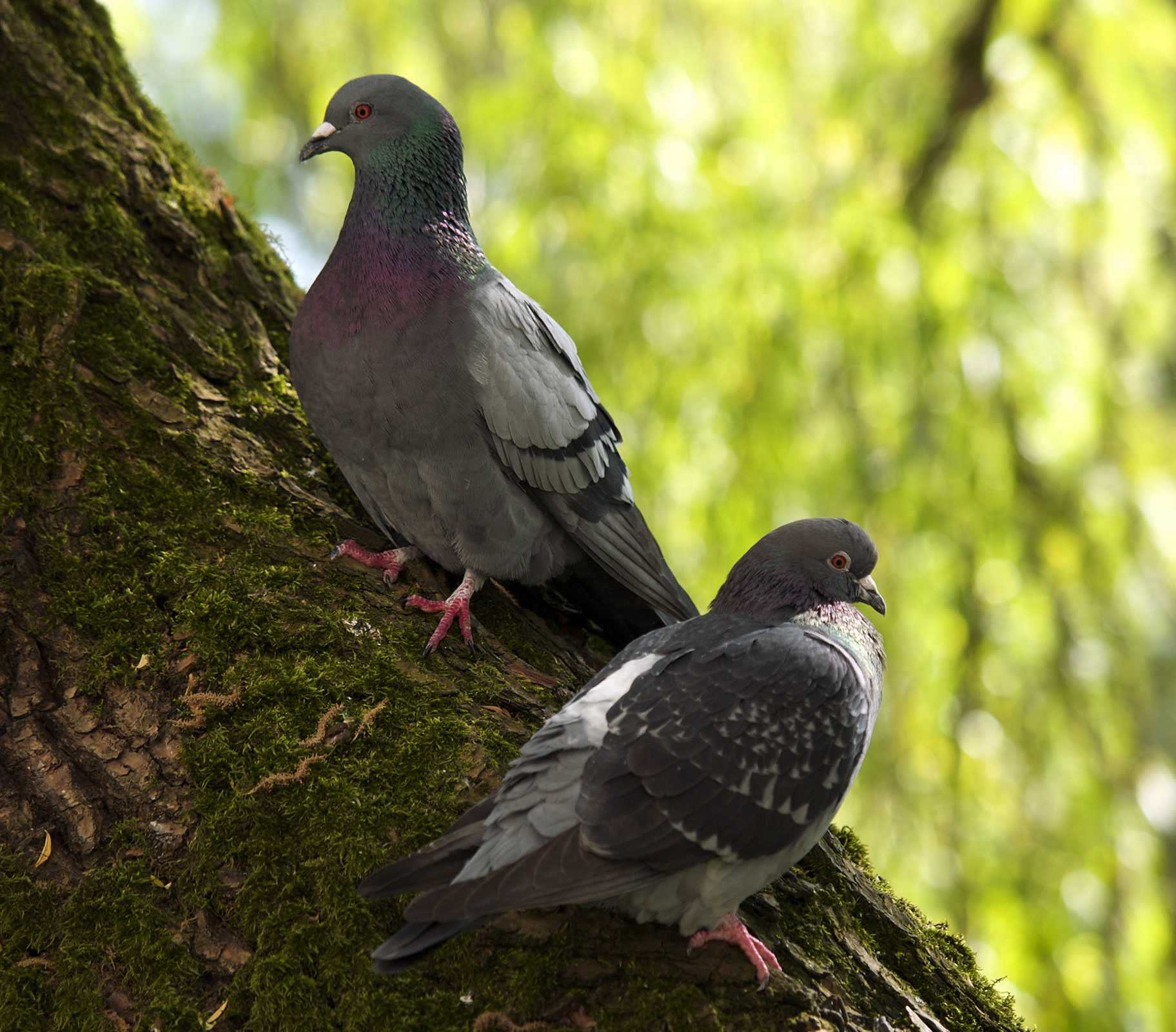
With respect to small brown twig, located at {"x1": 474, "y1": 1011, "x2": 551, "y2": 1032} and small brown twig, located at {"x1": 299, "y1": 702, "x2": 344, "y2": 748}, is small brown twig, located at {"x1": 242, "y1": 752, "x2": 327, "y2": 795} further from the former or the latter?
small brown twig, located at {"x1": 474, "y1": 1011, "x2": 551, "y2": 1032}

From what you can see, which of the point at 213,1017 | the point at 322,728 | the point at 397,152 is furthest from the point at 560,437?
the point at 213,1017

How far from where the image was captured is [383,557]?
310 centimetres

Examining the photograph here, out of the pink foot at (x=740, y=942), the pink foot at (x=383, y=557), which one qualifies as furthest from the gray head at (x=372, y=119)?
the pink foot at (x=740, y=942)

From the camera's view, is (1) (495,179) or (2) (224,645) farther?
(1) (495,179)

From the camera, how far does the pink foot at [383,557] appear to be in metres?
2.95

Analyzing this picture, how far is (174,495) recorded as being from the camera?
2814 millimetres

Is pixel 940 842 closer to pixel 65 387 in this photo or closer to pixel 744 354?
pixel 744 354

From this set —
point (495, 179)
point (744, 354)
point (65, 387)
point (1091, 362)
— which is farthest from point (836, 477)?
Result: point (65, 387)

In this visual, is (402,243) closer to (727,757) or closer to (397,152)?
(397,152)

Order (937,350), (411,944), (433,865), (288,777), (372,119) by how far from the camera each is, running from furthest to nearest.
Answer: (937,350) < (372,119) < (288,777) < (433,865) < (411,944)

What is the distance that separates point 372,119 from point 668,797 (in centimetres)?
244

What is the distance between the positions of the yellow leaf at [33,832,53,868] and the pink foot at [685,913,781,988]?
1.49m

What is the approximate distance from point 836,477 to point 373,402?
2.60 meters

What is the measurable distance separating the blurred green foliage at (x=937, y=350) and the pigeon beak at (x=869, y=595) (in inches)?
64.1
